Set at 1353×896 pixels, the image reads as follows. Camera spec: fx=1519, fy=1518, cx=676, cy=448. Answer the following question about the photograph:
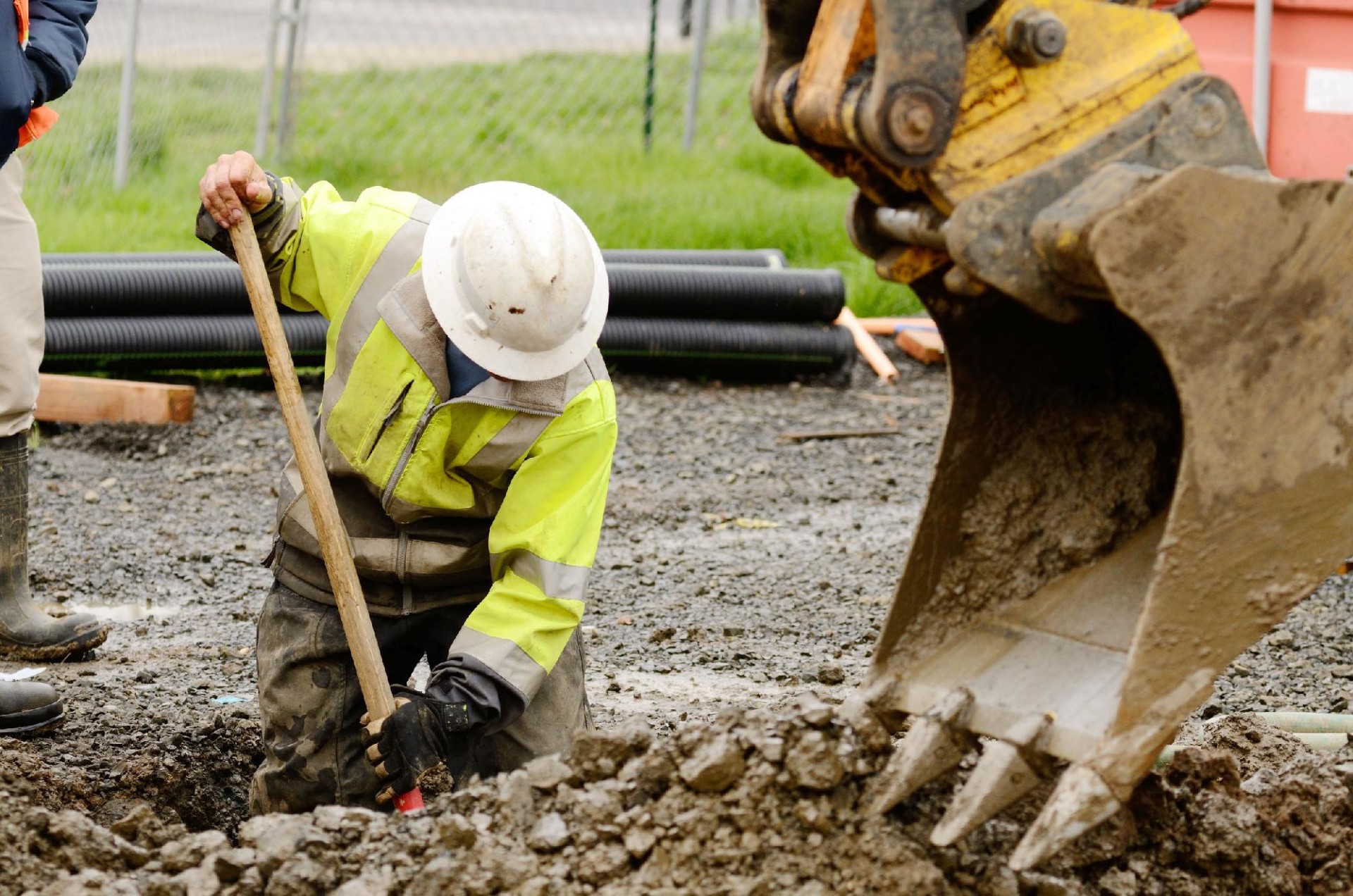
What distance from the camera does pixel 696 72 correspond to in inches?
372

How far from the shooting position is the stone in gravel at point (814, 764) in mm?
2365

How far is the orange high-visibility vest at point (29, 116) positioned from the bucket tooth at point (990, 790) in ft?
9.12

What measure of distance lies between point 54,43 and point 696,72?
612 cm

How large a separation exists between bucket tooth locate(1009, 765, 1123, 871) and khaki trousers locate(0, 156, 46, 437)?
2795 mm

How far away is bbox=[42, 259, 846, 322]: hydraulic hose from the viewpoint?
6125 mm

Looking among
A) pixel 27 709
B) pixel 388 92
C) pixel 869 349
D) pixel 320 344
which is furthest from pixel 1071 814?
pixel 388 92

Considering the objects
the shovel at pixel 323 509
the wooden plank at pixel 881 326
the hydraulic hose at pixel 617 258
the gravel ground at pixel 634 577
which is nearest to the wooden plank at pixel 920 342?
the wooden plank at pixel 881 326

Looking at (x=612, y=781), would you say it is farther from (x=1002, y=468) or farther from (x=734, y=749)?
(x=1002, y=468)

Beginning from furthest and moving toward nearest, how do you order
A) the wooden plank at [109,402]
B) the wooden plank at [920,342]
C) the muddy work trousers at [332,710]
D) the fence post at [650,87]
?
the fence post at [650,87]
the wooden plank at [920,342]
the wooden plank at [109,402]
the muddy work trousers at [332,710]

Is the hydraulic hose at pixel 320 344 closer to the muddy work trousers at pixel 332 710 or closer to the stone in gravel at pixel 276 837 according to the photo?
the muddy work trousers at pixel 332 710

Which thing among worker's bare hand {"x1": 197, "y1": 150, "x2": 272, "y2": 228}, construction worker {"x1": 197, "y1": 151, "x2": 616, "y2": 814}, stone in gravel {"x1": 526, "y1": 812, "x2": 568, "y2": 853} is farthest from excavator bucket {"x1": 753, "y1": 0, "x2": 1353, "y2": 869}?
worker's bare hand {"x1": 197, "y1": 150, "x2": 272, "y2": 228}

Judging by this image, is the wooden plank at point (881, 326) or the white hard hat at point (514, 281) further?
the wooden plank at point (881, 326)

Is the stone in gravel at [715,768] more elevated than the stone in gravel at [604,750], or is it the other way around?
the stone in gravel at [715,768]

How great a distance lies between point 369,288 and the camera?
3045 millimetres
